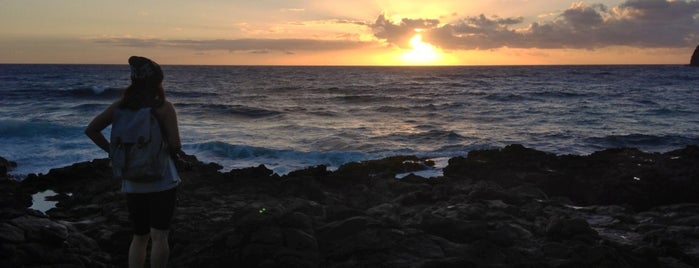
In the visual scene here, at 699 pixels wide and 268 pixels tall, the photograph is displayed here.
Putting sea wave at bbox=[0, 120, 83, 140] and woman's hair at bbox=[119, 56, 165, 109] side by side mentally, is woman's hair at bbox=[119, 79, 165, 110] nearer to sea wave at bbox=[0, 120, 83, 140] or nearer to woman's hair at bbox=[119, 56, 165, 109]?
woman's hair at bbox=[119, 56, 165, 109]

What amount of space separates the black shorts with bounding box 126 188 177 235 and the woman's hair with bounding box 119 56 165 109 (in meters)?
0.71

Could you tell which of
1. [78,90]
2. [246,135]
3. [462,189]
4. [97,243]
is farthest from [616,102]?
[78,90]

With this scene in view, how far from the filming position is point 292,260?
18.8 feet

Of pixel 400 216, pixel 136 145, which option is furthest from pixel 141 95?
pixel 400 216

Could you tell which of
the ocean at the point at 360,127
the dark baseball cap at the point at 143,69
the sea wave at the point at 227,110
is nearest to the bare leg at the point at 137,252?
the dark baseball cap at the point at 143,69

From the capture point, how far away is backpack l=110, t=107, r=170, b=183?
13.1 feet

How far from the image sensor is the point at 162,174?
4.14m

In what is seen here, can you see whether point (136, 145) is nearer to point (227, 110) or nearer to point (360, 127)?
point (360, 127)

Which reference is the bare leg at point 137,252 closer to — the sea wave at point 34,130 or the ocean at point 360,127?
the ocean at point 360,127

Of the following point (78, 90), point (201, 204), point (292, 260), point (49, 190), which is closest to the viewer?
point (292, 260)

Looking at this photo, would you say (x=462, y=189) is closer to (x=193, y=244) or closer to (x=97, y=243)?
(x=193, y=244)

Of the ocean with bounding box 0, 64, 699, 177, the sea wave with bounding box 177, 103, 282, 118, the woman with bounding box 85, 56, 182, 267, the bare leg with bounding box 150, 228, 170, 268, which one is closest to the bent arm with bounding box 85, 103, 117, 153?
the woman with bounding box 85, 56, 182, 267

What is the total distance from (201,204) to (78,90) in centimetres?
4634

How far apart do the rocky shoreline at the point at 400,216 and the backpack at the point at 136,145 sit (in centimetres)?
209
